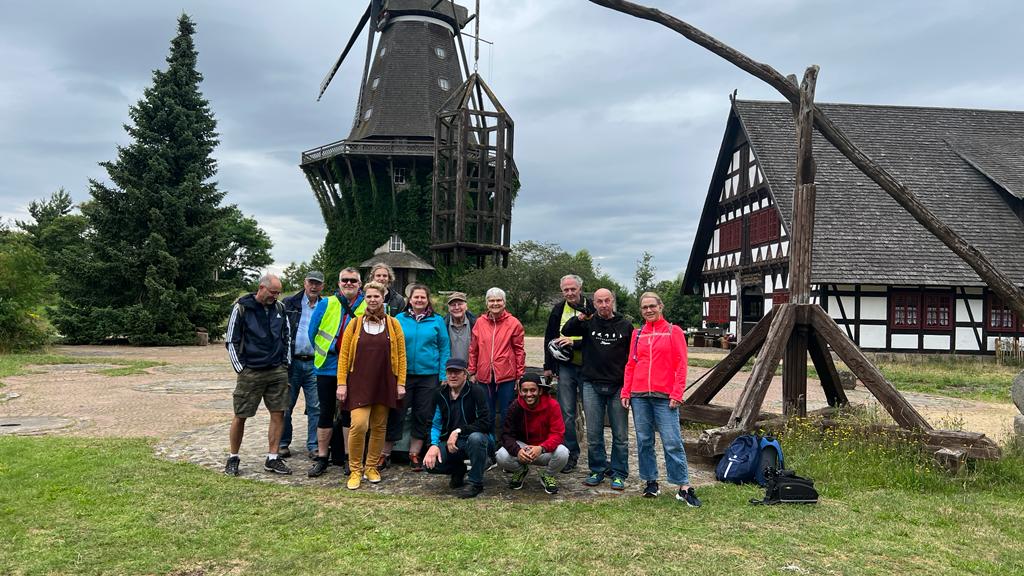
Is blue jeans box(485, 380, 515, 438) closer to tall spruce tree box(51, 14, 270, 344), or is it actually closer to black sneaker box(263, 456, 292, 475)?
black sneaker box(263, 456, 292, 475)

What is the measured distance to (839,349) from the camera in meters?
6.89

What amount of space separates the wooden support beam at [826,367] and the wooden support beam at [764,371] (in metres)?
0.48

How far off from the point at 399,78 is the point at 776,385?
2235 centimetres

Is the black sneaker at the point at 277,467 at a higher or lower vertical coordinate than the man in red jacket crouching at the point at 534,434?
lower

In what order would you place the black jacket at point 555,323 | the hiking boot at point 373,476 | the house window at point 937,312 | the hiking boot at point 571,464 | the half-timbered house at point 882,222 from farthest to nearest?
1. the house window at point 937,312
2. the half-timbered house at point 882,222
3. the hiking boot at point 571,464
4. the black jacket at point 555,323
5. the hiking boot at point 373,476

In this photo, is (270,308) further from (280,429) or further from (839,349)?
(839,349)

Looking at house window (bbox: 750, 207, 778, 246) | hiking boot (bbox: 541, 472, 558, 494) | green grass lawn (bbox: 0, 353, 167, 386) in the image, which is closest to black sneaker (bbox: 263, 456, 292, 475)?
hiking boot (bbox: 541, 472, 558, 494)

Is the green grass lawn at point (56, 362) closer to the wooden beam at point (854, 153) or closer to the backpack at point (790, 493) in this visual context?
the wooden beam at point (854, 153)

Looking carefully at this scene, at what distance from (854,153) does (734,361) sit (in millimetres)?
2670

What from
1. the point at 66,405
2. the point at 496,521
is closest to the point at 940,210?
the point at 496,521

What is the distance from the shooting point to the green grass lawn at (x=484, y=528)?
147 inches

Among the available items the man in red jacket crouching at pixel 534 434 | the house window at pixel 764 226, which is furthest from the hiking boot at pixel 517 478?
the house window at pixel 764 226

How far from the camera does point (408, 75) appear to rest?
Result: 98.3ft

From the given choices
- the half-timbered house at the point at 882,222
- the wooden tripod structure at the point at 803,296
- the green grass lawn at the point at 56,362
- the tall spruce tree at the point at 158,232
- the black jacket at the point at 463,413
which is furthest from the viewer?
the tall spruce tree at the point at 158,232
